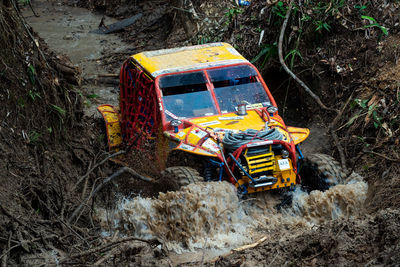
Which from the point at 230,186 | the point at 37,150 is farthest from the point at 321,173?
the point at 37,150

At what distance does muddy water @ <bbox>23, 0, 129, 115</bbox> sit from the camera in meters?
13.2

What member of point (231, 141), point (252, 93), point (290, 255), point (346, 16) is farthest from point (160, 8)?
point (290, 255)

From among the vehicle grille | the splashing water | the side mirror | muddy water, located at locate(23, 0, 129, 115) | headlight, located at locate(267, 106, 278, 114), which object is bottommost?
muddy water, located at locate(23, 0, 129, 115)

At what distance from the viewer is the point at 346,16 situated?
376 inches

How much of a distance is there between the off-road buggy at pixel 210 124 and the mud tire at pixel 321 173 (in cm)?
1

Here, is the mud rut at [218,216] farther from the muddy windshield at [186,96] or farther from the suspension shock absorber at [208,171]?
the muddy windshield at [186,96]

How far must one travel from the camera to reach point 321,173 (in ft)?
22.4

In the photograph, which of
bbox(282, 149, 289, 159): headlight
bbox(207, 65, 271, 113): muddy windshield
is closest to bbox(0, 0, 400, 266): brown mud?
bbox(282, 149, 289, 159): headlight

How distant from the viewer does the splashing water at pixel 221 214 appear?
20.0 feet

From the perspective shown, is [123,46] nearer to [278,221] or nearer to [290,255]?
[278,221]

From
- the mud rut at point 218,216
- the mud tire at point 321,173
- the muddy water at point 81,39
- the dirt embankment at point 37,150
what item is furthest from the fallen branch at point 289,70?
the muddy water at point 81,39

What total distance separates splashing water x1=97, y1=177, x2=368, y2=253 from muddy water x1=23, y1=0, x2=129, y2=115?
19.1 ft

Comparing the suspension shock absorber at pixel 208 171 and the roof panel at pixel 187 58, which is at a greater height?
the roof panel at pixel 187 58

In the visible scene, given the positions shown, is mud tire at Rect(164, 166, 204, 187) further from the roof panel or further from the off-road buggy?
the roof panel
